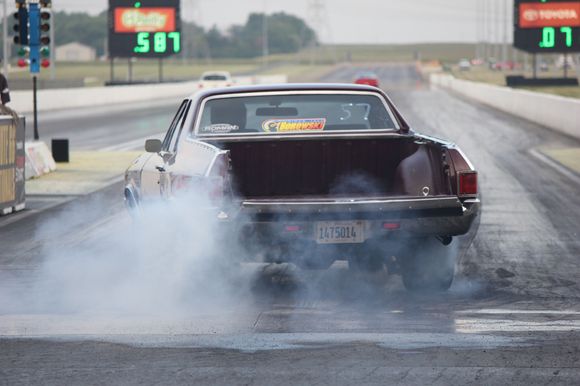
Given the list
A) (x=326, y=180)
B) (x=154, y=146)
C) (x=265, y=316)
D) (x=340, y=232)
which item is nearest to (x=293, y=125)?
(x=326, y=180)

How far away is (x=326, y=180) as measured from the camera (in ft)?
32.2

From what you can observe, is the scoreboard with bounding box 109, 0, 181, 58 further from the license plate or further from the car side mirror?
the license plate

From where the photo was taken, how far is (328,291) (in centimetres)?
985

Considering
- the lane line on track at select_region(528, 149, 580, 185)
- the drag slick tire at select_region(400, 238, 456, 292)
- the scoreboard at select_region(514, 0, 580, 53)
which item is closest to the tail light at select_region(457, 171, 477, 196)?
the drag slick tire at select_region(400, 238, 456, 292)

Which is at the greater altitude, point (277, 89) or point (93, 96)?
point (277, 89)

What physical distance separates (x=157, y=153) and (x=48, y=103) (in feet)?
150

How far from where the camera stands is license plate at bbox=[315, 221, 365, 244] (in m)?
9.21

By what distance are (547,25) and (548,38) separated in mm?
708

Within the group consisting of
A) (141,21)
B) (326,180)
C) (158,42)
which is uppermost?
(141,21)

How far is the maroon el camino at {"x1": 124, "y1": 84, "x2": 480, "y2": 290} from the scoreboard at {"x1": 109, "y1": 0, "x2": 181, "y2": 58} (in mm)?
61089

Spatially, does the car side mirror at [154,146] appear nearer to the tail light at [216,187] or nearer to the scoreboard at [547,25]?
the tail light at [216,187]

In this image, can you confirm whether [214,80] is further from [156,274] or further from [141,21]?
[156,274]

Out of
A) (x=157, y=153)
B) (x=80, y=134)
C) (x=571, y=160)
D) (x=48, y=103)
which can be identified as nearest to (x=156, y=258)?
(x=157, y=153)

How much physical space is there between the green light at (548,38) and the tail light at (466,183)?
57.2 meters
